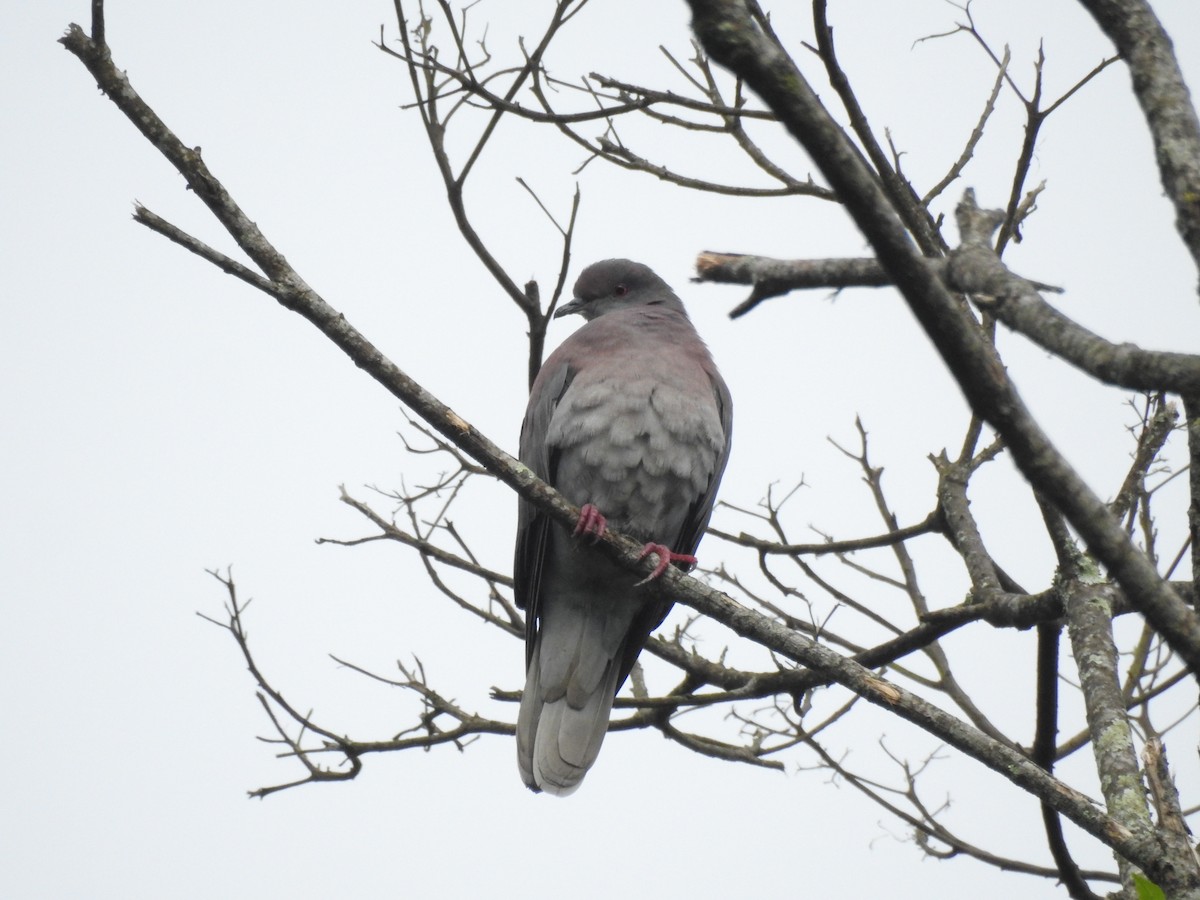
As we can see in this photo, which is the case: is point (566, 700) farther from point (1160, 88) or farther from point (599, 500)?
point (1160, 88)

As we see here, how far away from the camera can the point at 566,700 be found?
15.9ft

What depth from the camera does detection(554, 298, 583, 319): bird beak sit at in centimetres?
603

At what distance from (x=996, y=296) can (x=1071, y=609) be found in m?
2.08

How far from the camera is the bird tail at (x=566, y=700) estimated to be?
15.3 ft

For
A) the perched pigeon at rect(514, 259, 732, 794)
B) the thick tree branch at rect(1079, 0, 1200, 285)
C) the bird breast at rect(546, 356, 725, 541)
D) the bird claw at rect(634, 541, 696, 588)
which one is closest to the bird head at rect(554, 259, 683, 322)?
the perched pigeon at rect(514, 259, 732, 794)

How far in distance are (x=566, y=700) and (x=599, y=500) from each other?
0.85 meters

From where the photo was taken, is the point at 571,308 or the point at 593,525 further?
the point at 571,308

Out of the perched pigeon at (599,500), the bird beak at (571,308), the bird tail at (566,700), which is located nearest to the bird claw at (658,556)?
the perched pigeon at (599,500)

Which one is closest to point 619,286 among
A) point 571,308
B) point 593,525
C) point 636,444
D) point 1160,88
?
point 571,308

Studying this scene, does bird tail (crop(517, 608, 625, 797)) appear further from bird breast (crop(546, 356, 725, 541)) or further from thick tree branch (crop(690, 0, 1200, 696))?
thick tree branch (crop(690, 0, 1200, 696))

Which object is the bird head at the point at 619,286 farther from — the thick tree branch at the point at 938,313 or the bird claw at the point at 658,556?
the thick tree branch at the point at 938,313

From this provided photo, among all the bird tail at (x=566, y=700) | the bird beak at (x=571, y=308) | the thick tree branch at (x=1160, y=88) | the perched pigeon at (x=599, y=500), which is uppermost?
the bird beak at (x=571, y=308)

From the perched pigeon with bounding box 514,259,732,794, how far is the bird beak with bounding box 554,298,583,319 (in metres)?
0.83

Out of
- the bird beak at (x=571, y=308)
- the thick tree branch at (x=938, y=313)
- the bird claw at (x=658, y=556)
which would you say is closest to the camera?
the thick tree branch at (x=938, y=313)
